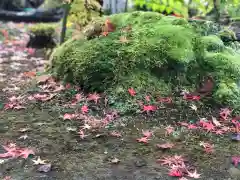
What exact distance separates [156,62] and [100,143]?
1.81 m

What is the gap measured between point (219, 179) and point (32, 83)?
3.92 metres

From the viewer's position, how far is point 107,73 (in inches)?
220

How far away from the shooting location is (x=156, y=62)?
18.1ft

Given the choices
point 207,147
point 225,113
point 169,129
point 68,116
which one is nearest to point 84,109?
point 68,116

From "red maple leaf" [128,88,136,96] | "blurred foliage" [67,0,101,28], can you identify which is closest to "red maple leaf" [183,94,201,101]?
"red maple leaf" [128,88,136,96]

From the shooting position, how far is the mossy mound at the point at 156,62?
544cm

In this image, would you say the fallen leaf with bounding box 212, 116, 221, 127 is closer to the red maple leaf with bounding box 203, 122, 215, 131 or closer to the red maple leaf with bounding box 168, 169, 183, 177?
the red maple leaf with bounding box 203, 122, 215, 131

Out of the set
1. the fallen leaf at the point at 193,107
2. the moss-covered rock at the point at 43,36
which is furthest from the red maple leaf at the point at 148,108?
the moss-covered rock at the point at 43,36

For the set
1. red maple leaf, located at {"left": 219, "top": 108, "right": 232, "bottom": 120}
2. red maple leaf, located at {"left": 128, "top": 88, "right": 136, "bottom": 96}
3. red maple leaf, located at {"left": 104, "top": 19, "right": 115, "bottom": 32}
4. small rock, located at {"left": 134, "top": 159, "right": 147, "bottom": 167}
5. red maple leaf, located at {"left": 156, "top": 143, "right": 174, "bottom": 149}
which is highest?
red maple leaf, located at {"left": 104, "top": 19, "right": 115, "bottom": 32}

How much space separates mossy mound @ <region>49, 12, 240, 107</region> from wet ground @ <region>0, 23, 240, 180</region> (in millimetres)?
456

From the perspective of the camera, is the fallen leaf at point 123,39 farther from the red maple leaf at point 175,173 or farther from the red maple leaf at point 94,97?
the red maple leaf at point 175,173

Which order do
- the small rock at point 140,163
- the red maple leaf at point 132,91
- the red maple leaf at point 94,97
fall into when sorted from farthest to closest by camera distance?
the red maple leaf at point 94,97 < the red maple leaf at point 132,91 < the small rock at point 140,163

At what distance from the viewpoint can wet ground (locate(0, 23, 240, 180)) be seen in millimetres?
3742

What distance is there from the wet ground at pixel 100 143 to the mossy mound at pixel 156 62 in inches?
17.9
